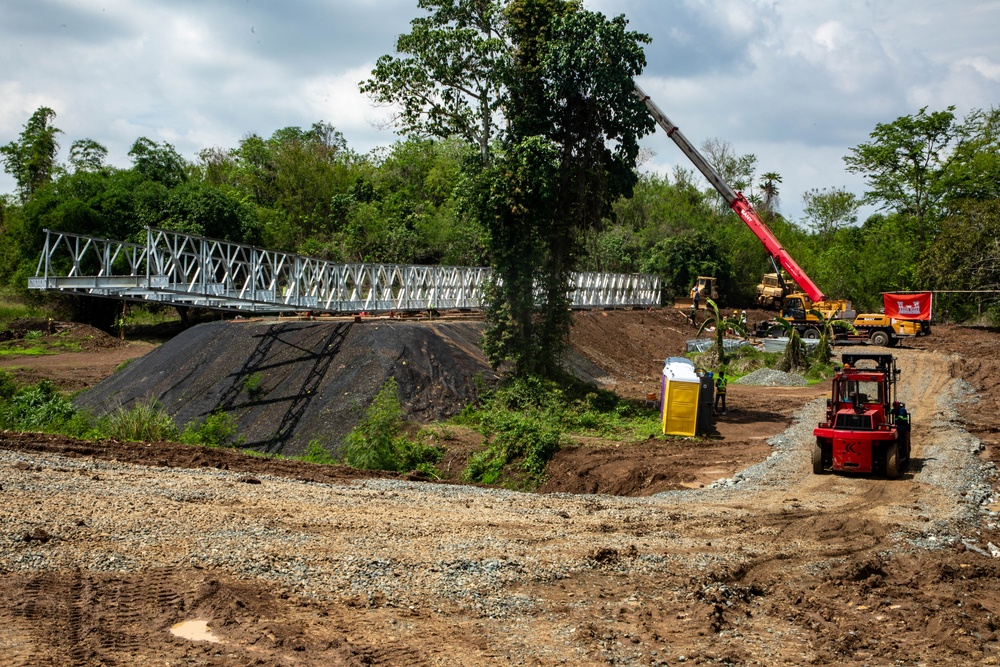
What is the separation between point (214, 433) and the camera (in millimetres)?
22062

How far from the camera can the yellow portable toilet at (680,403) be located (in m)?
20.8

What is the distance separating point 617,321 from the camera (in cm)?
4500

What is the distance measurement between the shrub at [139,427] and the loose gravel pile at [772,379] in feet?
66.7

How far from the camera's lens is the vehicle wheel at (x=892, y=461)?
15.5m

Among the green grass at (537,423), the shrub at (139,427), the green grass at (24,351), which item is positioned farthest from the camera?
the green grass at (24,351)

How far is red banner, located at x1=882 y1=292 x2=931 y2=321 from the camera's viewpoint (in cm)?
4519

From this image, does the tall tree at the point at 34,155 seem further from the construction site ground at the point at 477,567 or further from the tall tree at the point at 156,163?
the construction site ground at the point at 477,567

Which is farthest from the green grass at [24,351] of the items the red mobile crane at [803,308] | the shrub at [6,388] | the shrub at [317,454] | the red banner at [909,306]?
the red banner at [909,306]

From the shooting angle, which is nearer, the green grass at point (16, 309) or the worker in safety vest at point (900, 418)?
the worker in safety vest at point (900, 418)

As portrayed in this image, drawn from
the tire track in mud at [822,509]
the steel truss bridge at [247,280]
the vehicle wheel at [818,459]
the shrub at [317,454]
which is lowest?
the shrub at [317,454]

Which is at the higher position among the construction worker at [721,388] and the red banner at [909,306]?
the red banner at [909,306]

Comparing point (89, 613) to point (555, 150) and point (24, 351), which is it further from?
point (24, 351)

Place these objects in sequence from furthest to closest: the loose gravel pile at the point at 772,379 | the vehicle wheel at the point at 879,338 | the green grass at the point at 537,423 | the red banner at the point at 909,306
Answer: the red banner at the point at 909,306
the vehicle wheel at the point at 879,338
the loose gravel pile at the point at 772,379
the green grass at the point at 537,423

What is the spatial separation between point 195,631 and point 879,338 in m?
40.3
